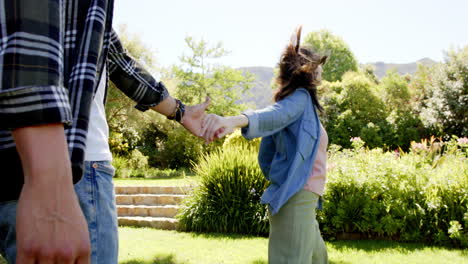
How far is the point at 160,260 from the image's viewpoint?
16.1ft

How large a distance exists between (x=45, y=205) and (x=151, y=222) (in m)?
A: 6.82

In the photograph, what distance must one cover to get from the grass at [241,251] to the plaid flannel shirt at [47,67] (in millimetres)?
4097

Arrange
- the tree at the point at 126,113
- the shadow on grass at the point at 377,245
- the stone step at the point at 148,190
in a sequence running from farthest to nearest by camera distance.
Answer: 1. the tree at the point at 126,113
2. the stone step at the point at 148,190
3. the shadow on grass at the point at 377,245

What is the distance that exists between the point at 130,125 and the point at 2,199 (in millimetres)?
18055

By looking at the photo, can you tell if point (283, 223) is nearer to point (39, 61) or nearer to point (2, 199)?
point (2, 199)

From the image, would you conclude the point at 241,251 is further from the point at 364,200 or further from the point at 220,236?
the point at 364,200

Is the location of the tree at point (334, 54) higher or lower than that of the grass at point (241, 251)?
higher

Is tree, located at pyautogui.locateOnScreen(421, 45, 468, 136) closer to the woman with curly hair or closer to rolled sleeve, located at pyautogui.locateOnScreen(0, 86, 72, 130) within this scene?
the woman with curly hair

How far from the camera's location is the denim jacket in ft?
7.43

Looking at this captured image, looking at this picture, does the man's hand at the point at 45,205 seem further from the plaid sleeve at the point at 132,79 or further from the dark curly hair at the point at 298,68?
the dark curly hair at the point at 298,68

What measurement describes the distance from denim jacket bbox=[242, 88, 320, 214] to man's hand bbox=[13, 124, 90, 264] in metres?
1.56

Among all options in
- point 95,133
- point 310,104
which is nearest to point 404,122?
point 310,104

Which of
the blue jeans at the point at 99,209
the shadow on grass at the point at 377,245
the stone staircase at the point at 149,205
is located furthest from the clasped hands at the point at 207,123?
the stone staircase at the point at 149,205

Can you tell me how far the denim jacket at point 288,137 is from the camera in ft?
7.43
